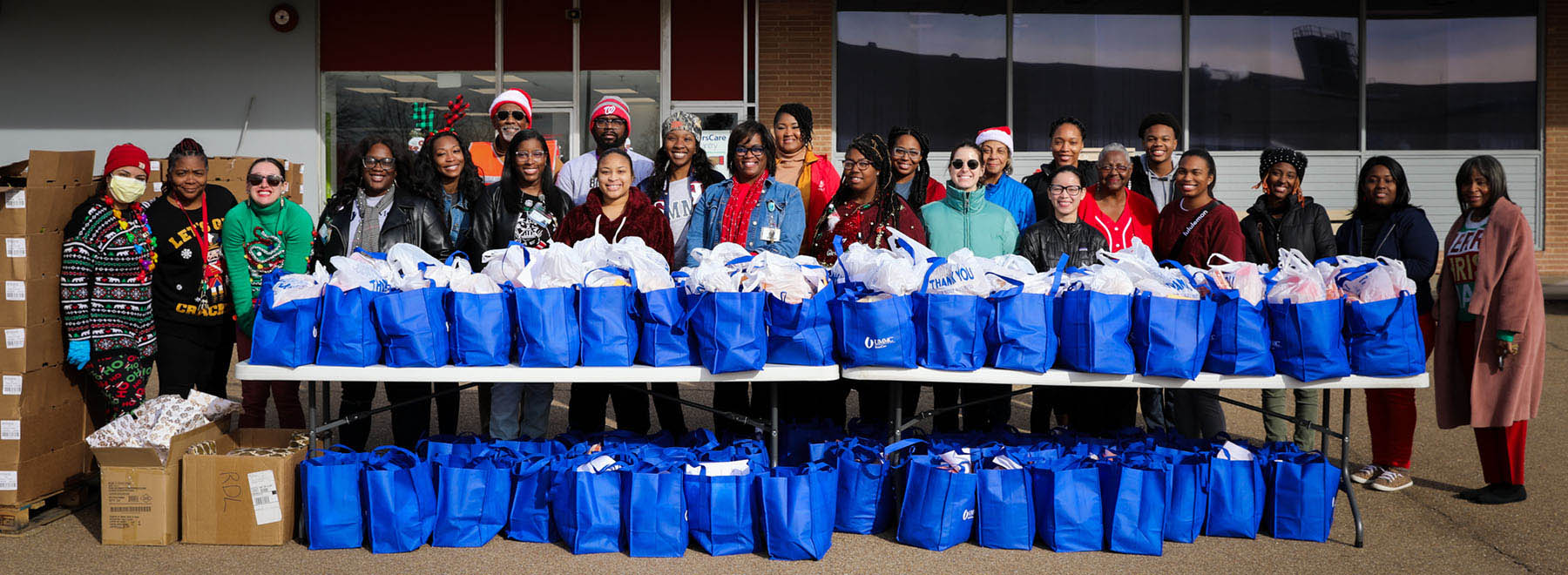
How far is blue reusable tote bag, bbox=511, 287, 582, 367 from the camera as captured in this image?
4234 millimetres

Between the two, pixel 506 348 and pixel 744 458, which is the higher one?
pixel 506 348

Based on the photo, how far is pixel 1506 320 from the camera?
16.1ft

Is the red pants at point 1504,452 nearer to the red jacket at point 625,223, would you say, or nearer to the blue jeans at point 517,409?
the red jacket at point 625,223

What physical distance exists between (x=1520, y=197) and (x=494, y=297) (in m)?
13.2

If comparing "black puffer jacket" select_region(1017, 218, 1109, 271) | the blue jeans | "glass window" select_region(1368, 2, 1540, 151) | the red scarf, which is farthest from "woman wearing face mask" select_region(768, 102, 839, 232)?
"glass window" select_region(1368, 2, 1540, 151)

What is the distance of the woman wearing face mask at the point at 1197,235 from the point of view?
17.0ft

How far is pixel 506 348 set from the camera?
4.32 metres

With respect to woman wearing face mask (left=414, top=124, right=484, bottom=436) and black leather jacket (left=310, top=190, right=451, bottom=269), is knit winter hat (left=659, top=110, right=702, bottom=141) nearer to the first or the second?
woman wearing face mask (left=414, top=124, right=484, bottom=436)

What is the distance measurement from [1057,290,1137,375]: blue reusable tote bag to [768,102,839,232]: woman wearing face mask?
177 centimetres

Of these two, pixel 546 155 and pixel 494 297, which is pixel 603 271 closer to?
pixel 494 297

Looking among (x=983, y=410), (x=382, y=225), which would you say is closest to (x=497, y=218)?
(x=382, y=225)

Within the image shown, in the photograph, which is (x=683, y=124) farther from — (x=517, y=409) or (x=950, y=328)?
(x=950, y=328)

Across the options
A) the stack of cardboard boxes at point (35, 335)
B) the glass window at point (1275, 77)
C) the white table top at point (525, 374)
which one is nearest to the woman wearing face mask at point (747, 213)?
the white table top at point (525, 374)

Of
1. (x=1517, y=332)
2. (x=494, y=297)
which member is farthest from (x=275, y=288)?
(x=1517, y=332)
